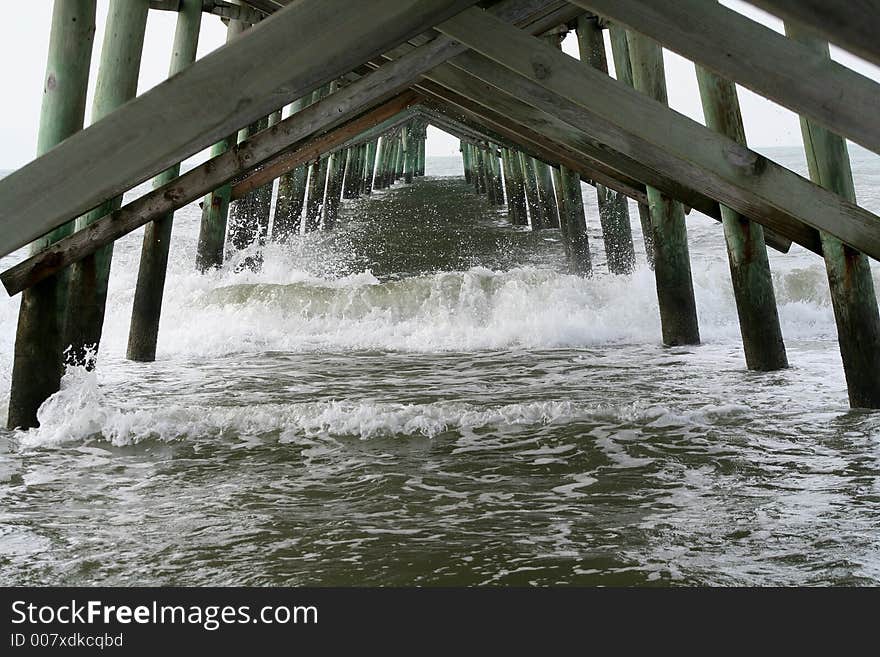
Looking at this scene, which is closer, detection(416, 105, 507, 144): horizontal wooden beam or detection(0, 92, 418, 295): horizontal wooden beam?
detection(0, 92, 418, 295): horizontal wooden beam

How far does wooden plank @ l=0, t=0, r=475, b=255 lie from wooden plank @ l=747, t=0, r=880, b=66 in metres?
0.66

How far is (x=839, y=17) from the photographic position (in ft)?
5.42

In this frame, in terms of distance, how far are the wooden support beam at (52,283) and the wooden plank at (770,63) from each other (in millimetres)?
2758

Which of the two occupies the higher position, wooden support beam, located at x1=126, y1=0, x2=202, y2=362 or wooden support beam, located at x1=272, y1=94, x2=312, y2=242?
wooden support beam, located at x1=272, y1=94, x2=312, y2=242

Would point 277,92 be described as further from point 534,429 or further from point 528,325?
point 528,325

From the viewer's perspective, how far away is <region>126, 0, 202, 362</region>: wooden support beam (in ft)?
19.9

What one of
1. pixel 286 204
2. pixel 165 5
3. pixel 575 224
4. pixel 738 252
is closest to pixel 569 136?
pixel 738 252

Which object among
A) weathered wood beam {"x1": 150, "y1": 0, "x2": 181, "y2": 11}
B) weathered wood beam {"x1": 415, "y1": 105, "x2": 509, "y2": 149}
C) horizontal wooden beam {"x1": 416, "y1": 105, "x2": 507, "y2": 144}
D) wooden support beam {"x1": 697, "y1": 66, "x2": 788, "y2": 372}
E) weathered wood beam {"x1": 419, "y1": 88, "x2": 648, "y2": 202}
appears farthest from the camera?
horizontal wooden beam {"x1": 416, "y1": 105, "x2": 507, "y2": 144}

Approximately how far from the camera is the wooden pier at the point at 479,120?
2.12 m

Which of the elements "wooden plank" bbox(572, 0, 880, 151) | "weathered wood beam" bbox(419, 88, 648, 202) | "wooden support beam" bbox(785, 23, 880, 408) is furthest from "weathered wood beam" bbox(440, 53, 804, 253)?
"wooden plank" bbox(572, 0, 880, 151)

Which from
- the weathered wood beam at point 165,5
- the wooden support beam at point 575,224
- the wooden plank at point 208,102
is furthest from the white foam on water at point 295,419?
the wooden support beam at point 575,224

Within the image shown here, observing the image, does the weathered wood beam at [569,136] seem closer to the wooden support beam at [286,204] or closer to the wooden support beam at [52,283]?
the wooden support beam at [52,283]

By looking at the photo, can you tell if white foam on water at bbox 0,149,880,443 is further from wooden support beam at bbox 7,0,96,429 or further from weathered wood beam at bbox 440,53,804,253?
weathered wood beam at bbox 440,53,804,253

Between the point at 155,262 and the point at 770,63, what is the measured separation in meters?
4.53
